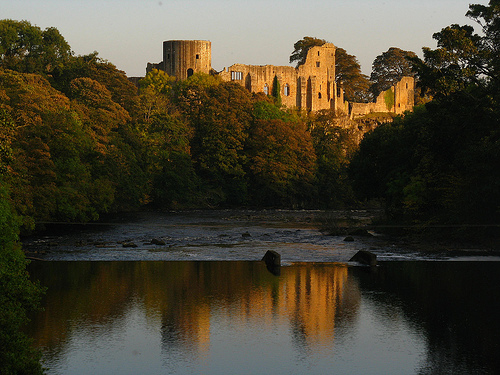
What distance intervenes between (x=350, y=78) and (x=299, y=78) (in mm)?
14160

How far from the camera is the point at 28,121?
127 feet

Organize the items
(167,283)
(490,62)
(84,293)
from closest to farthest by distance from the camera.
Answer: (84,293) → (167,283) → (490,62)

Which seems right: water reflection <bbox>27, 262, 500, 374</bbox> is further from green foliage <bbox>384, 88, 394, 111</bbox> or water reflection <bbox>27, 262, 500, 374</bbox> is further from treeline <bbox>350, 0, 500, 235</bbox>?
green foliage <bbox>384, 88, 394, 111</bbox>

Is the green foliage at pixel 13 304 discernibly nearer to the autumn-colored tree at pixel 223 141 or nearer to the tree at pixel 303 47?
the autumn-colored tree at pixel 223 141

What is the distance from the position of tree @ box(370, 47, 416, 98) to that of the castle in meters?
5.93

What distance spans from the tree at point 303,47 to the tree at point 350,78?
13.3 ft

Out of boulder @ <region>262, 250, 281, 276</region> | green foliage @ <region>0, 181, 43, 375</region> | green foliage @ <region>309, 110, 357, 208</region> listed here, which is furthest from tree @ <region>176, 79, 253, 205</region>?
green foliage @ <region>0, 181, 43, 375</region>

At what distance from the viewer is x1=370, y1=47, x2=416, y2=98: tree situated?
103000 millimetres

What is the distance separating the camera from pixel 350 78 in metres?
102

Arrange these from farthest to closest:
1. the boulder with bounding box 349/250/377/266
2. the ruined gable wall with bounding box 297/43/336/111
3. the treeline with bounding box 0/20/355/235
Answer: the ruined gable wall with bounding box 297/43/336/111, the treeline with bounding box 0/20/355/235, the boulder with bounding box 349/250/377/266

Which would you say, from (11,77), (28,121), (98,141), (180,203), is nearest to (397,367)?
(28,121)

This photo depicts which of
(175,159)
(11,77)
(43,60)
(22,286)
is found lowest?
(22,286)

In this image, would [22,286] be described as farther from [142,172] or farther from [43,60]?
[43,60]

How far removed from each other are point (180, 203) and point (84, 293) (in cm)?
4021
